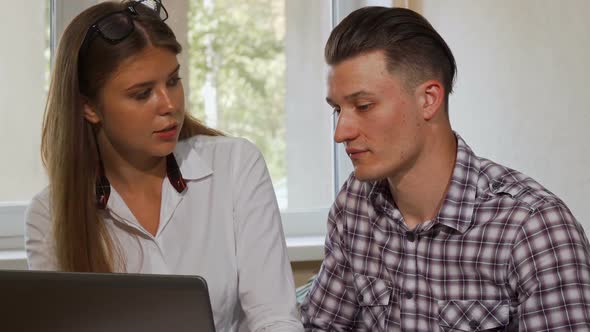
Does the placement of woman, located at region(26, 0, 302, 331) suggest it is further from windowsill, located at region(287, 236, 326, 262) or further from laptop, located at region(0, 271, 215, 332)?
windowsill, located at region(287, 236, 326, 262)

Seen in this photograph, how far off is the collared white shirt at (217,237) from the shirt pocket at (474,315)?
277 mm

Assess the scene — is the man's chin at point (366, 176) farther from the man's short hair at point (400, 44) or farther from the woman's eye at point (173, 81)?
the woman's eye at point (173, 81)

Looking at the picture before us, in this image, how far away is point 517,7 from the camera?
1894mm

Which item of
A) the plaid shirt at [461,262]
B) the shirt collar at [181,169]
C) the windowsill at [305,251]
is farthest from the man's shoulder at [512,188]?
the windowsill at [305,251]

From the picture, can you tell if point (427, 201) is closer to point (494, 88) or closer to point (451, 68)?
point (451, 68)

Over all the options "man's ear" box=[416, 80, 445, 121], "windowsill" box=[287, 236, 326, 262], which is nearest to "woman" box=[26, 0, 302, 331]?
"man's ear" box=[416, 80, 445, 121]

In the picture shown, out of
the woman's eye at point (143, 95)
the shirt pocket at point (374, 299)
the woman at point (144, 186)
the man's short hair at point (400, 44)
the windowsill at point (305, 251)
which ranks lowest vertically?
the windowsill at point (305, 251)

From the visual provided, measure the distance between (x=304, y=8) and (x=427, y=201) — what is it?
131 centimetres

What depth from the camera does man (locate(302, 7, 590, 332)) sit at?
133cm

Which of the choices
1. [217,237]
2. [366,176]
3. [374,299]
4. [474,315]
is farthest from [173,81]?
[474,315]

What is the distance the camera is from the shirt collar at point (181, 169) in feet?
5.30

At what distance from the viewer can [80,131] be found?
5.18 ft

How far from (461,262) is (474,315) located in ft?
0.29

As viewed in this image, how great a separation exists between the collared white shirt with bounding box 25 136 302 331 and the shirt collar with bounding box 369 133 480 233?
0.80ft
